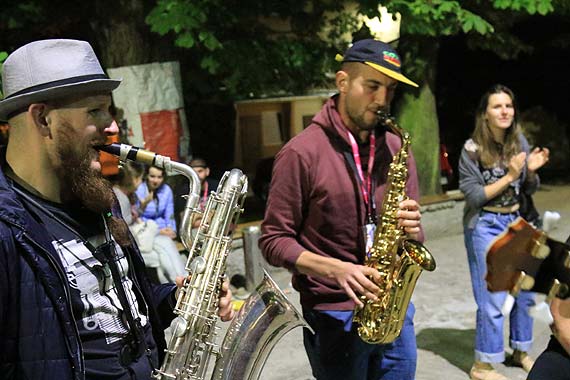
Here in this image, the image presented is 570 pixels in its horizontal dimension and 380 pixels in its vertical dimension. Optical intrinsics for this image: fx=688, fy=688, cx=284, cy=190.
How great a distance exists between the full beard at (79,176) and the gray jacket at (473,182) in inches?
119

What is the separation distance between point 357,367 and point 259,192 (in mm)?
8964

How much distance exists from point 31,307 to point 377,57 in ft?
6.35

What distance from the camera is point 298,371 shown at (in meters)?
5.28

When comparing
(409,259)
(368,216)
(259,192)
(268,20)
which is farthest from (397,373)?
(259,192)

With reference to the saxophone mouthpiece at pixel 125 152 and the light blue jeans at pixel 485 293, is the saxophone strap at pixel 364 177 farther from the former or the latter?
the light blue jeans at pixel 485 293

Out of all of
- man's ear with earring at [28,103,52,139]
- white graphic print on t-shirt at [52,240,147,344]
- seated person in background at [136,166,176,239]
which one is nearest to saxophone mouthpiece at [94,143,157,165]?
man's ear with earring at [28,103,52,139]

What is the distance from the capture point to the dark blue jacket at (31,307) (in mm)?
1899

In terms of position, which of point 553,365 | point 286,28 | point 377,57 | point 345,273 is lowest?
point 553,365

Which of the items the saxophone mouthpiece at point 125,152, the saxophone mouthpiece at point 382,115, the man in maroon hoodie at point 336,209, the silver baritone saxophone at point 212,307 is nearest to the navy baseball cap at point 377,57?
the man in maroon hoodie at point 336,209

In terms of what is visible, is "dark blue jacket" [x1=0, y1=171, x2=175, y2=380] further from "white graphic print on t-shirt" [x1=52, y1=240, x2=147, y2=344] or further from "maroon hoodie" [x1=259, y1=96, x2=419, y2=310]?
"maroon hoodie" [x1=259, y1=96, x2=419, y2=310]

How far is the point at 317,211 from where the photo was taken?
3146mm

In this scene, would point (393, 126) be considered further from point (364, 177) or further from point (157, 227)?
point (157, 227)

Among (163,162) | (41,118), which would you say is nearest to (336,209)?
(163,162)

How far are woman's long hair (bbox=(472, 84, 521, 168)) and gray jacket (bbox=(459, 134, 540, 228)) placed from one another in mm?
49
